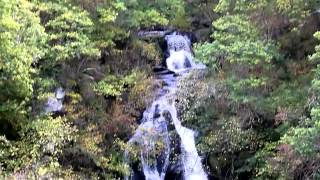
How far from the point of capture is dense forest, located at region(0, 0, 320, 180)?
463 inches

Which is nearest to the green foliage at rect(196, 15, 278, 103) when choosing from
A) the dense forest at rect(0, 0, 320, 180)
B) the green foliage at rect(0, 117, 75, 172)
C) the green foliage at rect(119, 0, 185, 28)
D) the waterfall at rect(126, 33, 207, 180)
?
the dense forest at rect(0, 0, 320, 180)

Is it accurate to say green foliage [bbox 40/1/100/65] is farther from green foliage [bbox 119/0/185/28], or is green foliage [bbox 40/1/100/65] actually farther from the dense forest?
green foliage [bbox 119/0/185/28]

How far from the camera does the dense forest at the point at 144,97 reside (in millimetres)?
11760

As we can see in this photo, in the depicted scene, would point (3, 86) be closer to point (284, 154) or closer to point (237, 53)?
point (237, 53)

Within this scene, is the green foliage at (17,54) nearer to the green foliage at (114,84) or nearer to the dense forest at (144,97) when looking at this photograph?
the dense forest at (144,97)

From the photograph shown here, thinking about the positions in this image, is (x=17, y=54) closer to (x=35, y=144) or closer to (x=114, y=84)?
(x=35, y=144)

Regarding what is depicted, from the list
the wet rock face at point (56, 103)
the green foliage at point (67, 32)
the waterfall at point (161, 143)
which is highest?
the green foliage at point (67, 32)

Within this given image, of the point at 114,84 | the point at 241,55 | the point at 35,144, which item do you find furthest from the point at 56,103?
the point at 241,55

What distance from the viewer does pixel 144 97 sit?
15359mm

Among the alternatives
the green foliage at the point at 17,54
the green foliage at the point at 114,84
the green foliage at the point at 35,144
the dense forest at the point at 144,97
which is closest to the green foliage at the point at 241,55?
the dense forest at the point at 144,97

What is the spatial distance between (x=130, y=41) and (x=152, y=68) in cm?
137

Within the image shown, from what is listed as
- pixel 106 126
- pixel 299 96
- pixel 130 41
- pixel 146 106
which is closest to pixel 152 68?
pixel 130 41

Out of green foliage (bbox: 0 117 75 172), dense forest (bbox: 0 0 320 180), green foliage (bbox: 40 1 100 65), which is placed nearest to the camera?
green foliage (bbox: 0 117 75 172)

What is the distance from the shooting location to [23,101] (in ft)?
39.5
